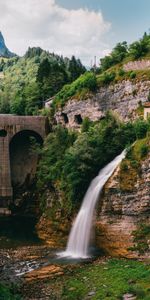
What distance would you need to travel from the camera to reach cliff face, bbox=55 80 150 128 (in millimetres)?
41250

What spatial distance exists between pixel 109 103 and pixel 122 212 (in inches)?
676

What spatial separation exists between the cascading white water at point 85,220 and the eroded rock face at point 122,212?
2.89 ft

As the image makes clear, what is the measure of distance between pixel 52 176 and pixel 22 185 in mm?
9655

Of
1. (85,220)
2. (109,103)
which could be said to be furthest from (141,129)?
(109,103)

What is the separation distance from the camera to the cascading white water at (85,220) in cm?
3111

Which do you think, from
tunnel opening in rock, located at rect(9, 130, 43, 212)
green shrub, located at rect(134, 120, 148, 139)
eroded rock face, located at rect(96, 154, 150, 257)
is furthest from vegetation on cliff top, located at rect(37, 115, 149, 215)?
tunnel opening in rock, located at rect(9, 130, 43, 212)

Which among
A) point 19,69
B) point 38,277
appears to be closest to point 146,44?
point 38,277

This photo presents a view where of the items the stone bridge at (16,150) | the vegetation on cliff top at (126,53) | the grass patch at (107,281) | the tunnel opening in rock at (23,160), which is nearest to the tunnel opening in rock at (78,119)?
the stone bridge at (16,150)

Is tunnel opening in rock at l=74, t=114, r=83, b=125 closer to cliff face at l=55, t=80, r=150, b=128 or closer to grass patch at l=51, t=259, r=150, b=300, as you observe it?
cliff face at l=55, t=80, r=150, b=128

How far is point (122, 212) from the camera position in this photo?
29688 mm

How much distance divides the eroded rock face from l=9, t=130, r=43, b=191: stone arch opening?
19893mm

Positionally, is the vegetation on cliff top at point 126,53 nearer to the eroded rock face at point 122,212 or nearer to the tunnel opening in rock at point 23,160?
the tunnel opening in rock at point 23,160

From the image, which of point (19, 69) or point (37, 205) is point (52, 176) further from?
point (19, 69)

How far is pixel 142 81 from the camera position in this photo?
41.2 metres
